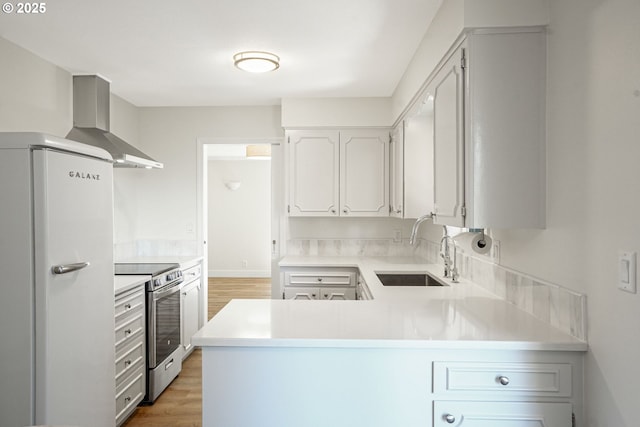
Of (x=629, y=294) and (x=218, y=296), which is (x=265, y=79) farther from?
(x=218, y=296)

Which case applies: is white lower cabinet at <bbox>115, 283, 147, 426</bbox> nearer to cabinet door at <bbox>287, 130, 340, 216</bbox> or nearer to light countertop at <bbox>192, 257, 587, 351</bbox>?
light countertop at <bbox>192, 257, 587, 351</bbox>

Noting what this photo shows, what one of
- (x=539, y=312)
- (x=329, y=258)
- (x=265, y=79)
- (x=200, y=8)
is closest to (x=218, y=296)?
(x=329, y=258)

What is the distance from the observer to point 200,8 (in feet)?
6.40

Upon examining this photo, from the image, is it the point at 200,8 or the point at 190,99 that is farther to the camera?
the point at 190,99

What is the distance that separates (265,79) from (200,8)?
111cm

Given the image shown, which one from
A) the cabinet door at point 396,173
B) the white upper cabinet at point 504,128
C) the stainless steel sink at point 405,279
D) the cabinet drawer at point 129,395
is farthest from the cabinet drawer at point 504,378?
the cabinet drawer at point 129,395

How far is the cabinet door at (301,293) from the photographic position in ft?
10.8

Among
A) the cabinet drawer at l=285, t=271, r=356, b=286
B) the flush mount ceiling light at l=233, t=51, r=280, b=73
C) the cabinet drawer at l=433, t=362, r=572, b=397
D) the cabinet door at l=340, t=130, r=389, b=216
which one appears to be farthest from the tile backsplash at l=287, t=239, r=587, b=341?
the flush mount ceiling light at l=233, t=51, r=280, b=73

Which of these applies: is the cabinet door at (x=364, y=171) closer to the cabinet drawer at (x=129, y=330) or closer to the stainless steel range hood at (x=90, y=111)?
the stainless steel range hood at (x=90, y=111)

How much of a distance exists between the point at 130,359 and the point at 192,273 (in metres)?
1.09

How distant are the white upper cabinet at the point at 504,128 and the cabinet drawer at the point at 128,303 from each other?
2.08m

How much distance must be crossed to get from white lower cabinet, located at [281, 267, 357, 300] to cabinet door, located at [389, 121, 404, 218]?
68 centimetres

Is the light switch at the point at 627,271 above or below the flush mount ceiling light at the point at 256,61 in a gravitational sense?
below

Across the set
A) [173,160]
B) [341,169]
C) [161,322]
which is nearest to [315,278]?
[341,169]
